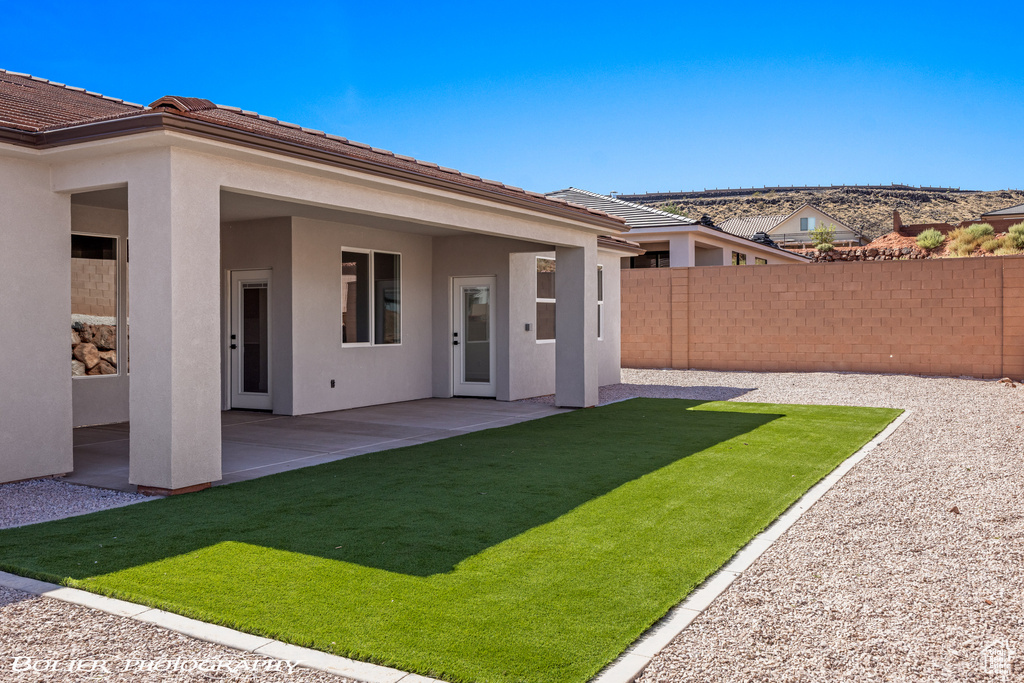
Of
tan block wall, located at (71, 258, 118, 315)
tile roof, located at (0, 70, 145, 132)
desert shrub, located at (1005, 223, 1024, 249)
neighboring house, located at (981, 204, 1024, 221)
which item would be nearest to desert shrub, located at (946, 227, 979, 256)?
desert shrub, located at (1005, 223, 1024, 249)

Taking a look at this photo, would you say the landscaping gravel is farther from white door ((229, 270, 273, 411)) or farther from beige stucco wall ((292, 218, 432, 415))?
white door ((229, 270, 273, 411))

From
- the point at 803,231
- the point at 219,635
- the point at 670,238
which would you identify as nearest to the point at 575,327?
the point at 219,635

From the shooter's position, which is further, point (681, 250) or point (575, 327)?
point (681, 250)

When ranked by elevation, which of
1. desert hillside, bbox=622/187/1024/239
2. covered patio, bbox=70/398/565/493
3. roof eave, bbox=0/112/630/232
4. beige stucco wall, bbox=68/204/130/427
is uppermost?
desert hillside, bbox=622/187/1024/239

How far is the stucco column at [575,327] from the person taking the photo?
13461mm

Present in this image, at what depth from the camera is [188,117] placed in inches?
253

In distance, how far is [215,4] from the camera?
95.9 feet

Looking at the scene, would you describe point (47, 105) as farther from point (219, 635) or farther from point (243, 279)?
point (219, 635)

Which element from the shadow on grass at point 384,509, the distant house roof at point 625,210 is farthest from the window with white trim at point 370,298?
the distant house roof at point 625,210

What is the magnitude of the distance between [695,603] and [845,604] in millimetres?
803

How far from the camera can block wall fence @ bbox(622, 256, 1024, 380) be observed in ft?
54.7

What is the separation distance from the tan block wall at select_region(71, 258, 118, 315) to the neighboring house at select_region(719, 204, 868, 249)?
55708 millimetres

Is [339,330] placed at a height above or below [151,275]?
below

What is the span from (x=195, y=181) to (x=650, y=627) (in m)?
5.19
